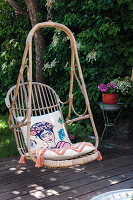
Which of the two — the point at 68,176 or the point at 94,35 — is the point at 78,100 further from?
the point at 68,176

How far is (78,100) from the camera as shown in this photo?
4246 mm

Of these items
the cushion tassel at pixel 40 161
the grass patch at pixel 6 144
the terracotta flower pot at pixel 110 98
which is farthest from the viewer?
the terracotta flower pot at pixel 110 98

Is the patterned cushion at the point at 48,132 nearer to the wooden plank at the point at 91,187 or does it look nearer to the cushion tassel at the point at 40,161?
the wooden plank at the point at 91,187

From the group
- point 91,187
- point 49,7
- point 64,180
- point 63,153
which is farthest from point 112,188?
point 49,7

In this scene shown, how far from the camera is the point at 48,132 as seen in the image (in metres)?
2.43

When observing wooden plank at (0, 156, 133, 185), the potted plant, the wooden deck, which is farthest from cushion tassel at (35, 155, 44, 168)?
the potted plant

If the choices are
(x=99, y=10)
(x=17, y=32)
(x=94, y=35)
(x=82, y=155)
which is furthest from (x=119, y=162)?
(x=17, y=32)

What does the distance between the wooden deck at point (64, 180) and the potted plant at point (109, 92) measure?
1012mm

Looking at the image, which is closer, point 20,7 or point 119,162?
point 119,162

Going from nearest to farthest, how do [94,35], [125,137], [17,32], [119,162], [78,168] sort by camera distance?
[78,168]
[119,162]
[94,35]
[125,137]
[17,32]

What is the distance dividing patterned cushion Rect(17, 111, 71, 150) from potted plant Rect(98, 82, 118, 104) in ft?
4.37

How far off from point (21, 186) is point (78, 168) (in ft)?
2.40

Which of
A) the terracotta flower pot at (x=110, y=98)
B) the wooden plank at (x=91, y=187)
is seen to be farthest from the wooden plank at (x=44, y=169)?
the terracotta flower pot at (x=110, y=98)

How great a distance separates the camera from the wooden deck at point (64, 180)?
79.8 inches
